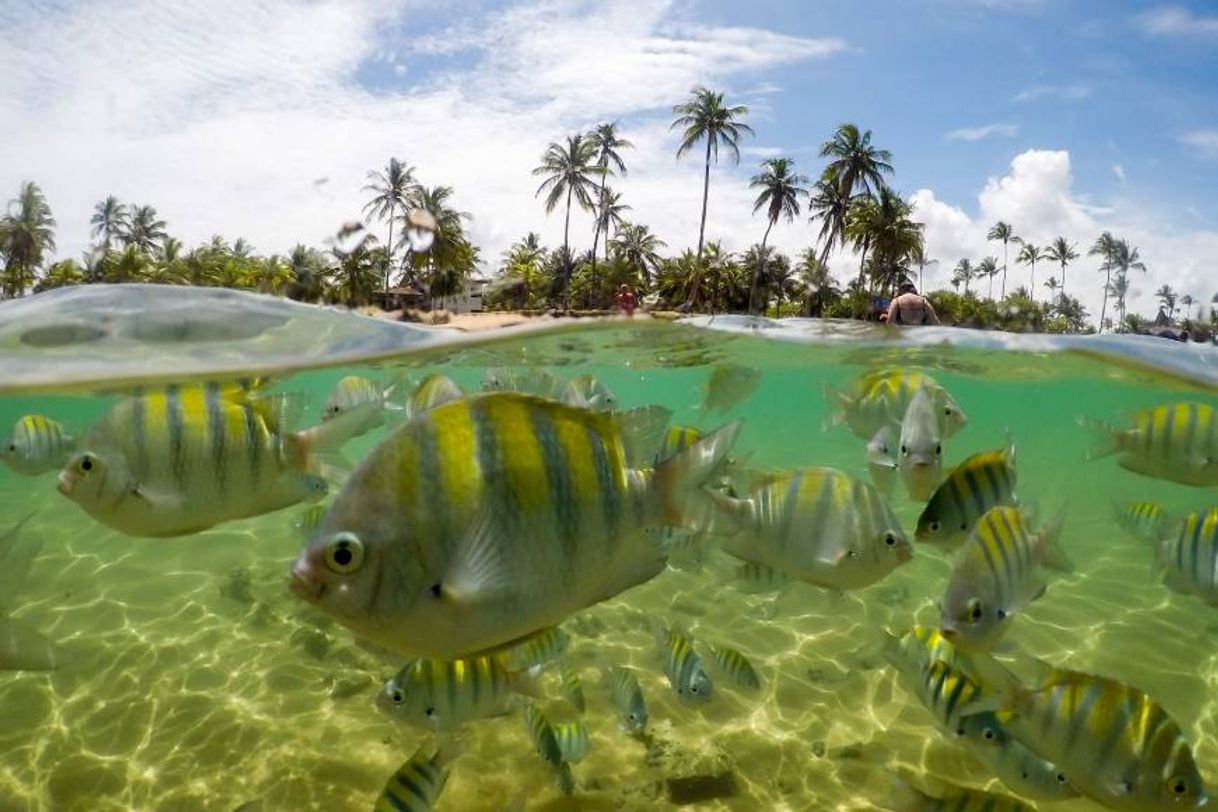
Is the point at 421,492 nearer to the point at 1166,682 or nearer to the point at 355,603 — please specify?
the point at 355,603

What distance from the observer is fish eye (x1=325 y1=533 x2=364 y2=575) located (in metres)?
1.50

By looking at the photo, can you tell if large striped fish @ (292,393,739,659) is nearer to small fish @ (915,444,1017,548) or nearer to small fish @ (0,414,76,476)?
small fish @ (915,444,1017,548)

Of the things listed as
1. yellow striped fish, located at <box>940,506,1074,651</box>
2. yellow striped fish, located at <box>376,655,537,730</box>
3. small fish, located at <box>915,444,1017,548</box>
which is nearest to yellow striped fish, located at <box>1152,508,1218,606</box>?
small fish, located at <box>915,444,1017,548</box>

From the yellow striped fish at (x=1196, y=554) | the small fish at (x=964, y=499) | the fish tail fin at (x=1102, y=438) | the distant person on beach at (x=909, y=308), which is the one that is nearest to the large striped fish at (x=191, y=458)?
the small fish at (x=964, y=499)

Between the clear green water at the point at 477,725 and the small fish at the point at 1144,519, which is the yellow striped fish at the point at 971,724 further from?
the small fish at the point at 1144,519

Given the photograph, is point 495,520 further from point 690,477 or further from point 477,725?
point 477,725

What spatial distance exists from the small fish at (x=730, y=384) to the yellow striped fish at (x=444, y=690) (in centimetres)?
252

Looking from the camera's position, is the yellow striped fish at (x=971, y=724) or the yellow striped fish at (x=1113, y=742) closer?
the yellow striped fish at (x=1113, y=742)

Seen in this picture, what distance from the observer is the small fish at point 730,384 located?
5219mm

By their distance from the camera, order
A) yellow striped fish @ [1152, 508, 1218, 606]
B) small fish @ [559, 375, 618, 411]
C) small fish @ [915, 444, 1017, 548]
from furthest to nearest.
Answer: small fish @ [559, 375, 618, 411] → yellow striped fish @ [1152, 508, 1218, 606] → small fish @ [915, 444, 1017, 548]

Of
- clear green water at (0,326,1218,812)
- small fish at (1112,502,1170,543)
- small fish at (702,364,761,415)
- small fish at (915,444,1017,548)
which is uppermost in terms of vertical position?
small fish at (702,364,761,415)

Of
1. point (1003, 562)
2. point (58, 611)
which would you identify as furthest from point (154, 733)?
point (1003, 562)

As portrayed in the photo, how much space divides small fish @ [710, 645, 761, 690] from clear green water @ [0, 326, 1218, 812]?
1.12 m

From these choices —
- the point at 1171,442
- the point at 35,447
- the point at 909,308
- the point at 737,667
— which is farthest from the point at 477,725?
the point at 909,308
